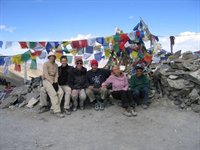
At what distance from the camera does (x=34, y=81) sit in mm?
10602

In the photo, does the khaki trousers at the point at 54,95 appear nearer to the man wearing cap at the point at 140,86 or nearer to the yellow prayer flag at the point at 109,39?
the man wearing cap at the point at 140,86

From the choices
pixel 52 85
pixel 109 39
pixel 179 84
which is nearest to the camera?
pixel 52 85

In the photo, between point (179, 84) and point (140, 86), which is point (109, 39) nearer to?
point (140, 86)

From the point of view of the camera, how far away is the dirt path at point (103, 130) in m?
5.59

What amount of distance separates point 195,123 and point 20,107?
17.2 feet

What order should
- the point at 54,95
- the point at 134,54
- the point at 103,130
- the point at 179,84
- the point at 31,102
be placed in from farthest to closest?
the point at 134,54 < the point at 31,102 < the point at 179,84 < the point at 54,95 < the point at 103,130

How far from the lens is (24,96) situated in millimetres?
9594

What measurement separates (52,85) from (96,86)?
1289mm

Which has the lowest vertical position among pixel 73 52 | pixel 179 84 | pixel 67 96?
pixel 67 96

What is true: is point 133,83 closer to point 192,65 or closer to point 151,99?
point 151,99

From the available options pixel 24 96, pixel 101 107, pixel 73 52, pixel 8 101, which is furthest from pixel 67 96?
pixel 73 52

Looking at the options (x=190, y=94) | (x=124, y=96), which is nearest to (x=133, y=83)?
(x=124, y=96)

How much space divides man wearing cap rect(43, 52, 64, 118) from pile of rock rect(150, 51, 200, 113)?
3222mm

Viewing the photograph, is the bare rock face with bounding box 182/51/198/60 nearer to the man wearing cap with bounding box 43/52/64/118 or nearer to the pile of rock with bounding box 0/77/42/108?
the man wearing cap with bounding box 43/52/64/118
